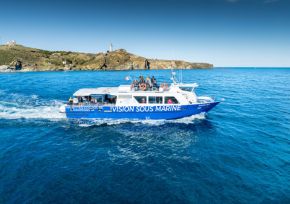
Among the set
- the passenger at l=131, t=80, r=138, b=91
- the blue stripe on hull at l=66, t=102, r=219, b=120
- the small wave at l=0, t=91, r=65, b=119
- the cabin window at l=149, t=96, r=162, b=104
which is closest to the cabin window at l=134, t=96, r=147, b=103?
the cabin window at l=149, t=96, r=162, b=104

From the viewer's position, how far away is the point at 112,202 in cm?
1293

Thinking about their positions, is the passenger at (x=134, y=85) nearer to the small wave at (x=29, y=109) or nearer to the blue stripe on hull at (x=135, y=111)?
the blue stripe on hull at (x=135, y=111)

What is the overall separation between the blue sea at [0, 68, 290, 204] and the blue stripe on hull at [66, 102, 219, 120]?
933 millimetres

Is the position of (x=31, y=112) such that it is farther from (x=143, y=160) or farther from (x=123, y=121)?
(x=143, y=160)

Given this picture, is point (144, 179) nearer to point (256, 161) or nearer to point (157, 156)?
point (157, 156)

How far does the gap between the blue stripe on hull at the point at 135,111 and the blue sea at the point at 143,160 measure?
0.93 m

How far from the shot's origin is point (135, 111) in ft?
92.6

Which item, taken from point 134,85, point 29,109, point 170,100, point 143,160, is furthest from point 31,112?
point 143,160

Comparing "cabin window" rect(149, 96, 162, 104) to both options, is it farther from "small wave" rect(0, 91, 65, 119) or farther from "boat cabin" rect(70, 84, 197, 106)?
"small wave" rect(0, 91, 65, 119)

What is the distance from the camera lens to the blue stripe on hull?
2817 centimetres

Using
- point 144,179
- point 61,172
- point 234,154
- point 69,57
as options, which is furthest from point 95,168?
point 69,57

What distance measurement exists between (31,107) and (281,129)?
3634 centimetres

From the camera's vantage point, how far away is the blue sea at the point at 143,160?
13.9m

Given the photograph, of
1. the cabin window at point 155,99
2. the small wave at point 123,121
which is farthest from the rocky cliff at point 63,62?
the cabin window at point 155,99
